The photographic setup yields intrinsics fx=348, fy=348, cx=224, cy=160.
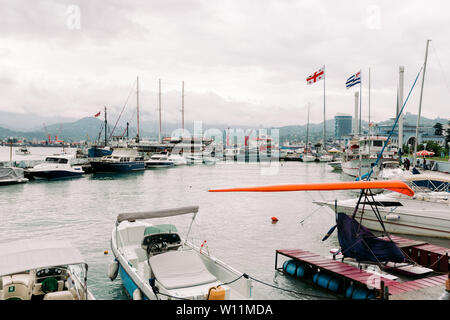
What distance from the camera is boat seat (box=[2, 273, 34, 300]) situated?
954 cm

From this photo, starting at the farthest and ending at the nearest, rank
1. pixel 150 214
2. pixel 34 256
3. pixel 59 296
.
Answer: pixel 150 214
pixel 34 256
pixel 59 296

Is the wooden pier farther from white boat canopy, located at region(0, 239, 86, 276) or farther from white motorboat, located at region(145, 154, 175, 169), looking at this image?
white motorboat, located at region(145, 154, 175, 169)

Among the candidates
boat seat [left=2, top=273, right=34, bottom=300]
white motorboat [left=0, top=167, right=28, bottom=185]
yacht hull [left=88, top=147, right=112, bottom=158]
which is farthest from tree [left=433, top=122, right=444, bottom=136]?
boat seat [left=2, top=273, right=34, bottom=300]

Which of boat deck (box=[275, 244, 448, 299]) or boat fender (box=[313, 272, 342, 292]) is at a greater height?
boat deck (box=[275, 244, 448, 299])

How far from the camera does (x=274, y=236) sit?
21.7m

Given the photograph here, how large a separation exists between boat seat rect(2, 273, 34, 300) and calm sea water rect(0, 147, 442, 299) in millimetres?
3699

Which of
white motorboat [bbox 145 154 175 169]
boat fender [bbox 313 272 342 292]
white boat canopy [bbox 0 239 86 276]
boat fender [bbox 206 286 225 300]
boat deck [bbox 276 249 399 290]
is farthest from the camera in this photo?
white motorboat [bbox 145 154 175 169]

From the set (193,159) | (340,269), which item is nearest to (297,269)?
(340,269)

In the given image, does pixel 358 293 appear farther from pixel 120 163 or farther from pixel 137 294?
pixel 120 163

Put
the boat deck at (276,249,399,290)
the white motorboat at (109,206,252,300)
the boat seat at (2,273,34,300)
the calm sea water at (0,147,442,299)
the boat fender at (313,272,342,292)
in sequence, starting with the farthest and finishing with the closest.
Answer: the calm sea water at (0,147,442,299), the boat fender at (313,272,342,292), the boat deck at (276,249,399,290), the white motorboat at (109,206,252,300), the boat seat at (2,273,34,300)

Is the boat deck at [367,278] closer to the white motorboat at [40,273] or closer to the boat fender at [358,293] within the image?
the boat fender at [358,293]

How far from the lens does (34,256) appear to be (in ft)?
31.9

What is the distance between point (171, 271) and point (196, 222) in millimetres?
14309

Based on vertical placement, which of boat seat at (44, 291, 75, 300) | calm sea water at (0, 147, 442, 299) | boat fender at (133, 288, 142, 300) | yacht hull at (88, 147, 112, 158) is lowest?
calm sea water at (0, 147, 442, 299)
